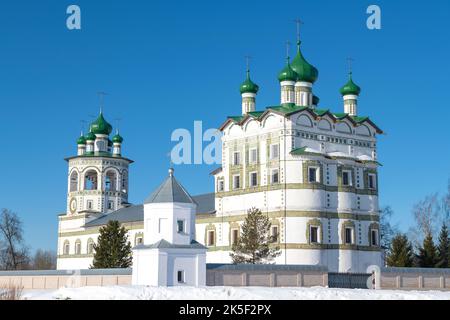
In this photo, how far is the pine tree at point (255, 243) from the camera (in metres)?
35.2

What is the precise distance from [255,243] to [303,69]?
34.0 feet

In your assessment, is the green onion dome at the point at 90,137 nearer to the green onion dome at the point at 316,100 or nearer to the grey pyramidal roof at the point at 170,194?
the green onion dome at the point at 316,100

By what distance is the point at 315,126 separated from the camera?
3834 centimetres

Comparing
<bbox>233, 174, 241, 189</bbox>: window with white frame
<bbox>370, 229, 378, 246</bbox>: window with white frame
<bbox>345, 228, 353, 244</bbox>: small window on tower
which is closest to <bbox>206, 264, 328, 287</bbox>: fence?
<bbox>345, 228, 353, 244</bbox>: small window on tower

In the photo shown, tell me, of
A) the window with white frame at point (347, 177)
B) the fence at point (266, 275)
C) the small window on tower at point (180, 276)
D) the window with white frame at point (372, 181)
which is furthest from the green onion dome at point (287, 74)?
the small window on tower at point (180, 276)

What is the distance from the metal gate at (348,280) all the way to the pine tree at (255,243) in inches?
145

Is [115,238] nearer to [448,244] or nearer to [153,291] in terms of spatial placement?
[153,291]

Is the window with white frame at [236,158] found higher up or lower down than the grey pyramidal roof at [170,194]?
higher up

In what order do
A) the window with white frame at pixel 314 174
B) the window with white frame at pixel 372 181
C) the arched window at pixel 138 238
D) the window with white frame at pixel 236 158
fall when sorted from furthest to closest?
the arched window at pixel 138 238
the window with white frame at pixel 236 158
the window with white frame at pixel 372 181
the window with white frame at pixel 314 174

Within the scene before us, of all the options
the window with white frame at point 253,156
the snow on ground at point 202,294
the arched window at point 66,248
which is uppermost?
the window with white frame at point 253,156

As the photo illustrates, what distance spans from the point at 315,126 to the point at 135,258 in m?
14.2
